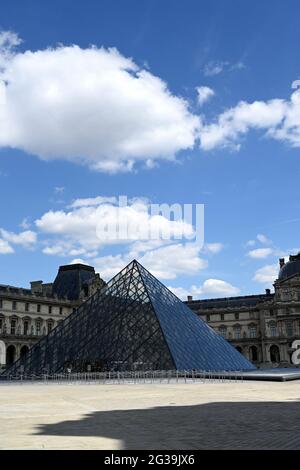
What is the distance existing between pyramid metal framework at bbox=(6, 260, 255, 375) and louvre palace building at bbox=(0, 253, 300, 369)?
38450 millimetres

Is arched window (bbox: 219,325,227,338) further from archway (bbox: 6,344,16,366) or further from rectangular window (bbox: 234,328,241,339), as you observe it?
archway (bbox: 6,344,16,366)

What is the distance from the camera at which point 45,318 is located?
280ft

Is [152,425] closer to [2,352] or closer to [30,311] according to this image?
[2,352]

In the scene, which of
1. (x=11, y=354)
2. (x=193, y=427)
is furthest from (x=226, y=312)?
(x=193, y=427)

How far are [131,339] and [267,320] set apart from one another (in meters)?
59.9

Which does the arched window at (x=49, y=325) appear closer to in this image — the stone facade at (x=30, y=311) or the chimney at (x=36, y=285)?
the stone facade at (x=30, y=311)

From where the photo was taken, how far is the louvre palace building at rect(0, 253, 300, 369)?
265 feet

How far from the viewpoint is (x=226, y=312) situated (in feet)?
326

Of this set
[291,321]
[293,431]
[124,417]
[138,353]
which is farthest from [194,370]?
[291,321]

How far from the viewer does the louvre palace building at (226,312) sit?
8081 centimetres

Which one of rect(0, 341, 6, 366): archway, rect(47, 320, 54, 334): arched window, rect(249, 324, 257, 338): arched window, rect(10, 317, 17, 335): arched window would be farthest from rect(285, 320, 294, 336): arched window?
rect(0, 341, 6, 366): archway
